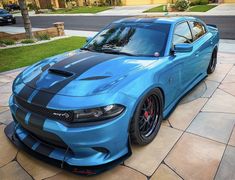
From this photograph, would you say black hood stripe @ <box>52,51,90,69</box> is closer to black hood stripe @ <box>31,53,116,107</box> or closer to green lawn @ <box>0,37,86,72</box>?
black hood stripe @ <box>31,53,116,107</box>

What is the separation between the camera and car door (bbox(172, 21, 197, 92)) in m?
3.69

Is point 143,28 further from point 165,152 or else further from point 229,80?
point 229,80

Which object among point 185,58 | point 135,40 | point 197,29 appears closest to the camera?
point 135,40

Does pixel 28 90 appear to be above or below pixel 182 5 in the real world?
above

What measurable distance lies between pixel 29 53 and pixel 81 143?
711 centimetres

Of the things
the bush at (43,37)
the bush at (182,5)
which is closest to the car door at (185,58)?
the bush at (43,37)

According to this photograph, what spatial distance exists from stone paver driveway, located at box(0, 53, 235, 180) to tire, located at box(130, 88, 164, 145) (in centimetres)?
14

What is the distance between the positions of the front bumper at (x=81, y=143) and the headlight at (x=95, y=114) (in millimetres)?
58

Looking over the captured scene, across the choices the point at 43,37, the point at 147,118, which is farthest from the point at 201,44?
the point at 43,37

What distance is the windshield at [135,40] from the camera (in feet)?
11.5

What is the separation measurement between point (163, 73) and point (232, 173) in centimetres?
139

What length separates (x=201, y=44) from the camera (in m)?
4.49

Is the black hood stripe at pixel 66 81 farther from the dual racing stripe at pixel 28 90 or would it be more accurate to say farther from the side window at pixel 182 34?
the side window at pixel 182 34

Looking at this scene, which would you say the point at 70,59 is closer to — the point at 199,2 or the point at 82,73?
the point at 82,73
